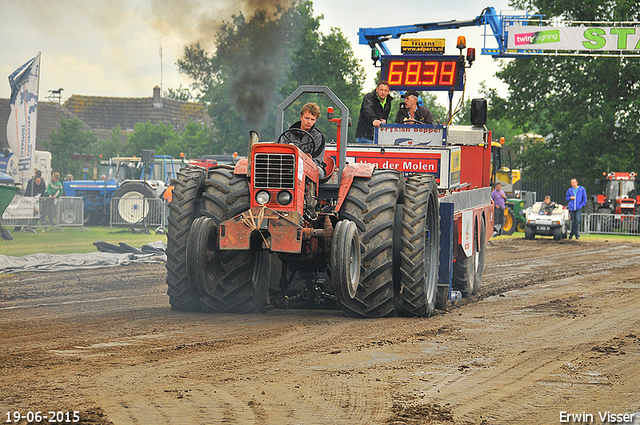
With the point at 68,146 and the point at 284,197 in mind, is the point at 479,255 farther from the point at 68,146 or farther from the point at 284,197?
the point at 68,146

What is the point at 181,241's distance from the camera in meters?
8.28

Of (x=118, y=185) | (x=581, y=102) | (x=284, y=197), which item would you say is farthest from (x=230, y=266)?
(x=581, y=102)

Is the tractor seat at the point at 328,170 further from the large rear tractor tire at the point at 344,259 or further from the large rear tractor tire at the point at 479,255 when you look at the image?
the large rear tractor tire at the point at 479,255

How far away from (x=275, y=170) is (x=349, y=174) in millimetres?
1087

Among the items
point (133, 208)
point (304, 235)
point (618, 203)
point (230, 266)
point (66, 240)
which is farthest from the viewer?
point (618, 203)

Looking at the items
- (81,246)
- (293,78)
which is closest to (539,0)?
(293,78)

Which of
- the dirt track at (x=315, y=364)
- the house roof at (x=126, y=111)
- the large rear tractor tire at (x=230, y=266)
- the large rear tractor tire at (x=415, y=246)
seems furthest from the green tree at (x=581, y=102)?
the large rear tractor tire at (x=230, y=266)

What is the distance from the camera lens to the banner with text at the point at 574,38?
29.0 meters

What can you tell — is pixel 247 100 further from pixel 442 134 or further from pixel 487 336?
pixel 487 336

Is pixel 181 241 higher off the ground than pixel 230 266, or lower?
higher

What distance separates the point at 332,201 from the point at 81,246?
11.2 meters

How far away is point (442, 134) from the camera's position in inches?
448

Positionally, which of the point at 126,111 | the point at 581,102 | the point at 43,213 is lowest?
the point at 43,213

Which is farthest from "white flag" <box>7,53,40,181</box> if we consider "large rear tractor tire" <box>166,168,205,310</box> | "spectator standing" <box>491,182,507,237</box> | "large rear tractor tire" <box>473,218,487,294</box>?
"spectator standing" <box>491,182,507,237</box>
